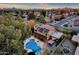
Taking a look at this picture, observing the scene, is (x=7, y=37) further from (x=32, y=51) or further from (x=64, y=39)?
(x=64, y=39)

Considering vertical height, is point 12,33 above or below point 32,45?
above

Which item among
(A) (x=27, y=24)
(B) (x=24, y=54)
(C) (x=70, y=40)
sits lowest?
(B) (x=24, y=54)

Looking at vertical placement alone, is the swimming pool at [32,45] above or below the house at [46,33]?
below

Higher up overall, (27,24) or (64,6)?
(64,6)

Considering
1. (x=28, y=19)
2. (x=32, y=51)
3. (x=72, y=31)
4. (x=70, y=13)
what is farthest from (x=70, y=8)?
(x=32, y=51)

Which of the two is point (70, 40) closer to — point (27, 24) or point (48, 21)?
point (48, 21)

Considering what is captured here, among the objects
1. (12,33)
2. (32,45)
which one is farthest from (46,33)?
(12,33)

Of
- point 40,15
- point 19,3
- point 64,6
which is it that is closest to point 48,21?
point 40,15

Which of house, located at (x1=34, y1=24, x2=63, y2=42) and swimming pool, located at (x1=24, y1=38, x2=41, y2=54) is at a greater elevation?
house, located at (x1=34, y1=24, x2=63, y2=42)

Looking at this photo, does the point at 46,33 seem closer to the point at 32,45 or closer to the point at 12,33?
the point at 32,45
